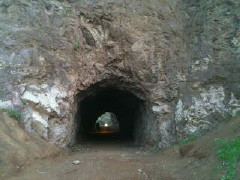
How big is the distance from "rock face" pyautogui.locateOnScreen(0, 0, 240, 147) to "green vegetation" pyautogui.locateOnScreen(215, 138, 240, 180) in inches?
122

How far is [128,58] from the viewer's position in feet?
38.0

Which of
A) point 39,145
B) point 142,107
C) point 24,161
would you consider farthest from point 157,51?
point 24,161

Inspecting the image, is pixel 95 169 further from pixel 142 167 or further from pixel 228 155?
pixel 228 155


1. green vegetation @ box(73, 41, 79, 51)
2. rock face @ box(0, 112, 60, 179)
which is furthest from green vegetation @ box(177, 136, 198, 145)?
green vegetation @ box(73, 41, 79, 51)

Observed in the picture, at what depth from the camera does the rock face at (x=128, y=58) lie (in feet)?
33.3

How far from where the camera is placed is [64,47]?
35.8 feet

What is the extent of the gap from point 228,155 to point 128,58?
6.01 meters

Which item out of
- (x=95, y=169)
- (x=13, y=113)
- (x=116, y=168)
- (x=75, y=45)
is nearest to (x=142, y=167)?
(x=116, y=168)

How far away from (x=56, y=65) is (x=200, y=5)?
5875mm

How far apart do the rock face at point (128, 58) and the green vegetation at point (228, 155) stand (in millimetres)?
3107

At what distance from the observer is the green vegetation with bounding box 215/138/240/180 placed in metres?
6.02

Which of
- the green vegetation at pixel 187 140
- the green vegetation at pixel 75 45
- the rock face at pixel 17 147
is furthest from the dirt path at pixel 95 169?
the green vegetation at pixel 75 45

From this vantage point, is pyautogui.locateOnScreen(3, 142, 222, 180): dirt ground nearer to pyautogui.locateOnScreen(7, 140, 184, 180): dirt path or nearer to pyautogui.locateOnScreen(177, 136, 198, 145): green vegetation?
pyautogui.locateOnScreen(7, 140, 184, 180): dirt path

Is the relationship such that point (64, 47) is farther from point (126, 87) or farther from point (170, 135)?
point (170, 135)
